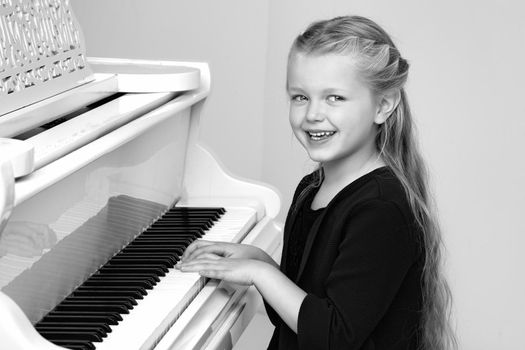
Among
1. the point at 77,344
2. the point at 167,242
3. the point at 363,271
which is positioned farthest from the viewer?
the point at 167,242

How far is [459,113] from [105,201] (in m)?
1.92

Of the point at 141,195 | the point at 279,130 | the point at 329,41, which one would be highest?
the point at 329,41

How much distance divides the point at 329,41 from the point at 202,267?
0.52m

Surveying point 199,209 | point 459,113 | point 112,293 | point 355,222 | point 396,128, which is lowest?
point 459,113

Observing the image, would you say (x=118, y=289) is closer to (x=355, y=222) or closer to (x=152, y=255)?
(x=152, y=255)

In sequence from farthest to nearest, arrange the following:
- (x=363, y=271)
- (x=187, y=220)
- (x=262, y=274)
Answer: (x=187, y=220), (x=262, y=274), (x=363, y=271)

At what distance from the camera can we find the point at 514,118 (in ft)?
11.6

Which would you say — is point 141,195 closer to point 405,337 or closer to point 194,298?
point 194,298

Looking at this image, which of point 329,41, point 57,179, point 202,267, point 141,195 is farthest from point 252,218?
point 57,179

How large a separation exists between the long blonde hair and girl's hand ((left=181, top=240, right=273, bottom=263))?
0.37 metres

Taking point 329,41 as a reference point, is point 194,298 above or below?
below

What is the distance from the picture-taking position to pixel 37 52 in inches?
83.1

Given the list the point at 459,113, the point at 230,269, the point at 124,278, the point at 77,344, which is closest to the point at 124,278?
the point at 124,278

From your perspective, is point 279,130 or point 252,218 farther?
point 279,130
